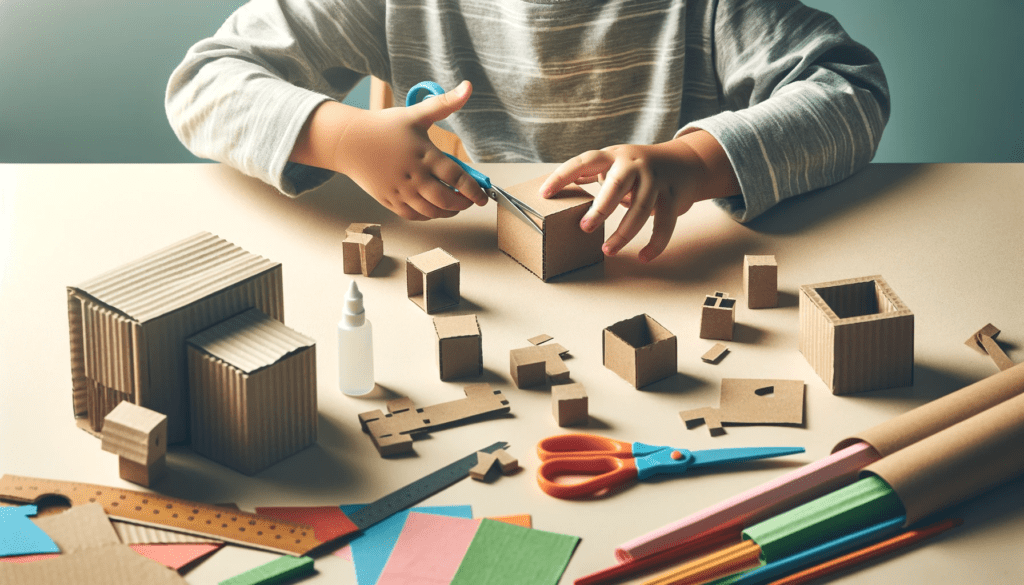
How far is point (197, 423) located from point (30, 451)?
127 millimetres

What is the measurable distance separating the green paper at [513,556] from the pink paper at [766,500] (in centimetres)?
4

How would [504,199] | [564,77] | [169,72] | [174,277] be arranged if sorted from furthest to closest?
1. [169,72]
2. [564,77]
3. [504,199]
4. [174,277]

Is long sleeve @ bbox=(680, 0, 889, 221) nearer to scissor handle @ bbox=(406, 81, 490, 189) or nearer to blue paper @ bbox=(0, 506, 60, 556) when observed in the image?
scissor handle @ bbox=(406, 81, 490, 189)

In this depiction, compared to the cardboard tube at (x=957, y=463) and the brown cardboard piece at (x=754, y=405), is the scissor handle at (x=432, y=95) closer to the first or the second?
the brown cardboard piece at (x=754, y=405)

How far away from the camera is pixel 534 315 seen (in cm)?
95

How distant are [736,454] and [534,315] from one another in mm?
267

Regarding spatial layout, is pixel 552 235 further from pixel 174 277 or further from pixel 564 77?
pixel 564 77

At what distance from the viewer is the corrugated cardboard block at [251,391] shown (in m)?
0.72

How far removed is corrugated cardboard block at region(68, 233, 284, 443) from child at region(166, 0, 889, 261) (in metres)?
0.32

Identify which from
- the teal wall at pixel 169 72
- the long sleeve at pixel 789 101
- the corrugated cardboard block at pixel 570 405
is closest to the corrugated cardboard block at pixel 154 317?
the corrugated cardboard block at pixel 570 405

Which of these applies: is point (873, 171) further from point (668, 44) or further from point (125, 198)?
point (125, 198)

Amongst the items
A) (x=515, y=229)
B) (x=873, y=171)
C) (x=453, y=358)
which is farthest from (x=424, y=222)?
(x=873, y=171)

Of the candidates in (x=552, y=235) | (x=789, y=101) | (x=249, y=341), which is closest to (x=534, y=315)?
(x=552, y=235)

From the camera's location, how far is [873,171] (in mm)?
1185
